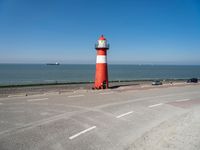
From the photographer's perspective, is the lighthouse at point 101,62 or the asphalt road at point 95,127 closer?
the asphalt road at point 95,127

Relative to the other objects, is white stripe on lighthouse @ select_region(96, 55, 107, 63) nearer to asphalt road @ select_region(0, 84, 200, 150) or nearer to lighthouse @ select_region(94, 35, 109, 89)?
lighthouse @ select_region(94, 35, 109, 89)

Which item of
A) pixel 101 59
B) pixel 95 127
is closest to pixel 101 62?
pixel 101 59

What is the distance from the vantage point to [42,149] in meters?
6.03

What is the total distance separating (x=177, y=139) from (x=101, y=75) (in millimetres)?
16595

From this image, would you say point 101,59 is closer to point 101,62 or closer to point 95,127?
point 101,62

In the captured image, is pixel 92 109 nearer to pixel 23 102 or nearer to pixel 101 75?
pixel 23 102

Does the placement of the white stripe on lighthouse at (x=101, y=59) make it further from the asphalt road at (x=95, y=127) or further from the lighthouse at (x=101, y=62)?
the asphalt road at (x=95, y=127)

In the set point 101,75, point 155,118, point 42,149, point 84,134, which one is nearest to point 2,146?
point 42,149

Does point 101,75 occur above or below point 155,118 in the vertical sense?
above

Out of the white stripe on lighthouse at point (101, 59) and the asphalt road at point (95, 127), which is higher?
the white stripe on lighthouse at point (101, 59)

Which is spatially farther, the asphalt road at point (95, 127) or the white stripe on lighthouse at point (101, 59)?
the white stripe on lighthouse at point (101, 59)

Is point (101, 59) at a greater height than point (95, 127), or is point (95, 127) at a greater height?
point (101, 59)

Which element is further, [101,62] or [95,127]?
[101,62]

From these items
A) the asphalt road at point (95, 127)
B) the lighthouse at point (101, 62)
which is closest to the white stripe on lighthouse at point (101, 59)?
the lighthouse at point (101, 62)
